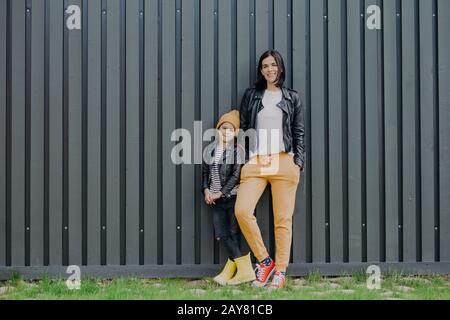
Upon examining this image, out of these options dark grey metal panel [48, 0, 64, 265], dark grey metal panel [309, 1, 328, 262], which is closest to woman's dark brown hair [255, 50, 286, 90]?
dark grey metal panel [309, 1, 328, 262]

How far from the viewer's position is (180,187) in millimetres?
5105

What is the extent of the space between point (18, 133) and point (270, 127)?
6.62 feet

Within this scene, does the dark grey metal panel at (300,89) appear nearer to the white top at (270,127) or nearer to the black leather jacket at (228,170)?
the white top at (270,127)

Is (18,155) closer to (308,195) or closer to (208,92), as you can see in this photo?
(208,92)

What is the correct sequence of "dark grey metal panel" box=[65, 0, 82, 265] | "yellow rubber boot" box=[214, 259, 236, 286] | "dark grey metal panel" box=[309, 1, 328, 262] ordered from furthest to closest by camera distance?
"dark grey metal panel" box=[309, 1, 328, 262] < "dark grey metal panel" box=[65, 0, 82, 265] < "yellow rubber boot" box=[214, 259, 236, 286]

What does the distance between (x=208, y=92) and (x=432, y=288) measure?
2.33 metres

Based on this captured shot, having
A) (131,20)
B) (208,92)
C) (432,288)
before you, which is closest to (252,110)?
(208,92)

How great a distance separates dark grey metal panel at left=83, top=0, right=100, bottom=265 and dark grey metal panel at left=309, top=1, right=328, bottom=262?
1.74 meters

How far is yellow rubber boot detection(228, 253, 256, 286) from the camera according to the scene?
488cm

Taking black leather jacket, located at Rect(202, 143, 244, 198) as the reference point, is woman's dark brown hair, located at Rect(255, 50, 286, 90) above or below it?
above

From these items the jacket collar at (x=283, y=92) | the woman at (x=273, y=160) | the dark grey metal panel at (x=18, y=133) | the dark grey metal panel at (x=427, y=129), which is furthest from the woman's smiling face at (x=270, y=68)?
the dark grey metal panel at (x=18, y=133)

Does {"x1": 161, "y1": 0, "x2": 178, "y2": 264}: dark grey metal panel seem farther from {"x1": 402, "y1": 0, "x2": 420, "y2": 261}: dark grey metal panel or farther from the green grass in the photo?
{"x1": 402, "y1": 0, "x2": 420, "y2": 261}: dark grey metal panel

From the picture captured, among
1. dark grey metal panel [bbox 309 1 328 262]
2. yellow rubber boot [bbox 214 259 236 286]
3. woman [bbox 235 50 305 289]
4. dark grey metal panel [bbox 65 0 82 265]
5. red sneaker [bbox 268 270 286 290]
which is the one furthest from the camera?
dark grey metal panel [bbox 309 1 328 262]

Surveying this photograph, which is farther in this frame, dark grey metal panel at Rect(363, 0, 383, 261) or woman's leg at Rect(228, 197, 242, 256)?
dark grey metal panel at Rect(363, 0, 383, 261)
